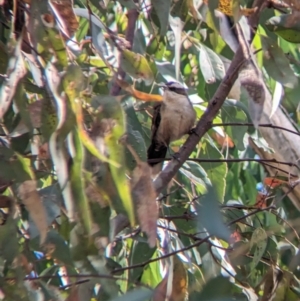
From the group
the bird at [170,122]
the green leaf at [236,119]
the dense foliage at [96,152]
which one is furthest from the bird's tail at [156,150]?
the dense foliage at [96,152]

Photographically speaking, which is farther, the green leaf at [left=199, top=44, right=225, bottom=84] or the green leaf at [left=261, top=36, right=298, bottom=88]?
the green leaf at [left=199, top=44, right=225, bottom=84]

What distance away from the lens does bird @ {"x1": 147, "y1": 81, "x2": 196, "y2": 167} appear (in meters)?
2.47

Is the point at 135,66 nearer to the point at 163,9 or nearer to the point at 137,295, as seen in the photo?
the point at 163,9

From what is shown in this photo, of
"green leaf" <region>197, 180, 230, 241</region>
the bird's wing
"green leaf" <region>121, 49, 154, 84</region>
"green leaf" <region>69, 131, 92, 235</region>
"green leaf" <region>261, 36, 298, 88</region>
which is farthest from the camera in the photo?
the bird's wing

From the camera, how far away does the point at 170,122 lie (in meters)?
2.57

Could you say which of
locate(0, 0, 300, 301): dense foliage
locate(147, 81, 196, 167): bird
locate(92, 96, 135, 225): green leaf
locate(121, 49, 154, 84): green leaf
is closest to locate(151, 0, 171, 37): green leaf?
locate(0, 0, 300, 301): dense foliage

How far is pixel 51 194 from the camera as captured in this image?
1.36m

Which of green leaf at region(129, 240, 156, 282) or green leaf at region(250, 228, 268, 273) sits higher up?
green leaf at region(250, 228, 268, 273)

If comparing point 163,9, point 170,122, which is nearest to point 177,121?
point 170,122

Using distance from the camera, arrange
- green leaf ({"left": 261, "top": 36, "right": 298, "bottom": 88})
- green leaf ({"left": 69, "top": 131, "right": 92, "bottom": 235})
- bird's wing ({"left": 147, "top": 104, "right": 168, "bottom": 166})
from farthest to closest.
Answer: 1. bird's wing ({"left": 147, "top": 104, "right": 168, "bottom": 166})
2. green leaf ({"left": 261, "top": 36, "right": 298, "bottom": 88})
3. green leaf ({"left": 69, "top": 131, "right": 92, "bottom": 235})

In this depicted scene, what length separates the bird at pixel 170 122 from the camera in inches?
97.2

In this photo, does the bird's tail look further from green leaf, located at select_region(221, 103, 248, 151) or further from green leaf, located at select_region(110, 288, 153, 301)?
green leaf, located at select_region(110, 288, 153, 301)

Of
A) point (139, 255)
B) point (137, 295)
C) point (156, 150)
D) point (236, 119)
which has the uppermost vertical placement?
point (137, 295)

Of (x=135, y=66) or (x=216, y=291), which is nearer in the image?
(x=216, y=291)
